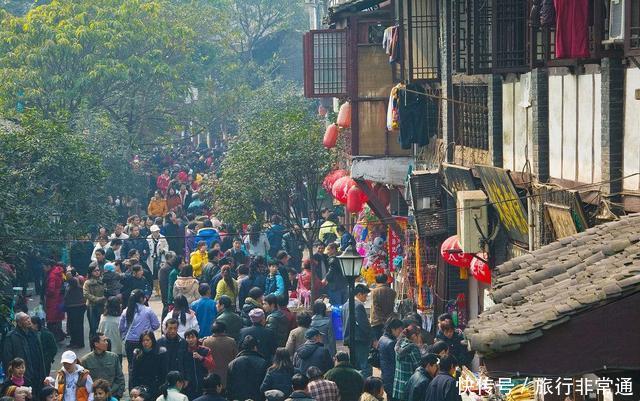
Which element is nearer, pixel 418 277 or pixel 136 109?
pixel 418 277

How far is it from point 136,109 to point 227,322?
3029 centimetres

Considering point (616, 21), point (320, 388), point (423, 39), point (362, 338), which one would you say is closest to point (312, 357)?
point (320, 388)

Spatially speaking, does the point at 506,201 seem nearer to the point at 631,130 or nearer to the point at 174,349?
the point at 631,130

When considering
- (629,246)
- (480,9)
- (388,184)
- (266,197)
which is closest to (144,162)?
(266,197)

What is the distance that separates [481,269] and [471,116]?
2950mm

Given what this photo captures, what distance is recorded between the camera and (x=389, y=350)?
18266mm

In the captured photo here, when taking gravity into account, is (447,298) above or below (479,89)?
below

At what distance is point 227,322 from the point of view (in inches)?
782

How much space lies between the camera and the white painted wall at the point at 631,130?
15023 millimetres

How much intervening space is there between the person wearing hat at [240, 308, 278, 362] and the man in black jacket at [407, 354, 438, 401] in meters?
3.45

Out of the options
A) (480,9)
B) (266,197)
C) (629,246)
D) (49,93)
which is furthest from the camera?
(49,93)

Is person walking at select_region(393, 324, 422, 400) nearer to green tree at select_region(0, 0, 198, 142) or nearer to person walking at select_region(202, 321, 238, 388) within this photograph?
person walking at select_region(202, 321, 238, 388)

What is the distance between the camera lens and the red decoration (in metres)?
30.6

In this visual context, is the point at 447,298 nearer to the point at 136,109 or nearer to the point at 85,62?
the point at 85,62
